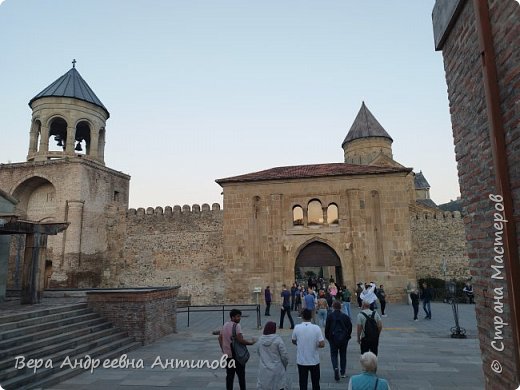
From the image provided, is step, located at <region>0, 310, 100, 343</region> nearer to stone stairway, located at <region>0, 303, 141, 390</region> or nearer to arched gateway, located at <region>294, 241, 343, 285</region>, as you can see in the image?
stone stairway, located at <region>0, 303, 141, 390</region>

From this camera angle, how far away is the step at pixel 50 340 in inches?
259

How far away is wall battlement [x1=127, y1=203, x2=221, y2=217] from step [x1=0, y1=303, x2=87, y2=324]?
14.6 metres

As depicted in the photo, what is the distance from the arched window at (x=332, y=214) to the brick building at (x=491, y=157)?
1653cm

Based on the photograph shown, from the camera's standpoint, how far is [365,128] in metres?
35.5

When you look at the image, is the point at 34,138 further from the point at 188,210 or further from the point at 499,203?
Answer: the point at 499,203

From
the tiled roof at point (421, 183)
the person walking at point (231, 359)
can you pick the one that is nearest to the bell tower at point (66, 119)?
the person walking at point (231, 359)

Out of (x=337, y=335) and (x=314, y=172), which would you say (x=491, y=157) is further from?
(x=314, y=172)

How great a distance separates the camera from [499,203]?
10.2ft

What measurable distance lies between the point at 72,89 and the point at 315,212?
18707 millimetres

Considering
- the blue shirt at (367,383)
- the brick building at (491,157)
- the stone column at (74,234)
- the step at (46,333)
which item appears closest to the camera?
the brick building at (491,157)

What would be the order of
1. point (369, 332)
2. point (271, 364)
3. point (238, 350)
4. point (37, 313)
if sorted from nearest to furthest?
1. point (271, 364)
2. point (238, 350)
3. point (369, 332)
4. point (37, 313)

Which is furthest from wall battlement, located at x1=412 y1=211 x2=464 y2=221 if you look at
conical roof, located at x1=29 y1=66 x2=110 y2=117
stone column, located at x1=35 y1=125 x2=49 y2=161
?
stone column, located at x1=35 y1=125 x2=49 y2=161

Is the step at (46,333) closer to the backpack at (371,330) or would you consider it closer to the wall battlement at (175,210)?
the backpack at (371,330)

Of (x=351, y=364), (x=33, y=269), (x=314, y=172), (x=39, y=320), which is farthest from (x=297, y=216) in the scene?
(x=39, y=320)
